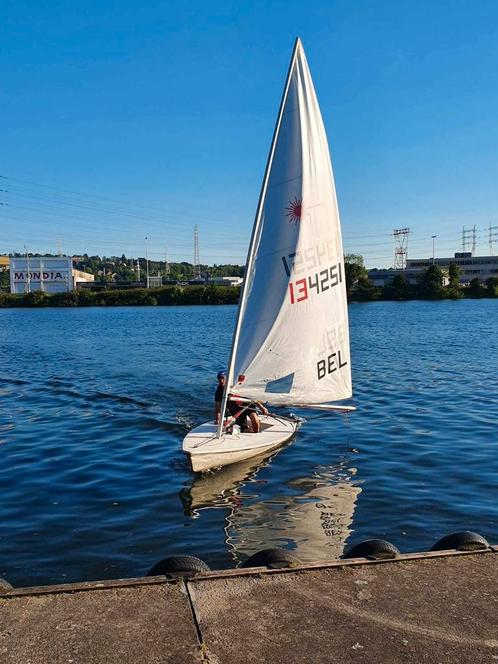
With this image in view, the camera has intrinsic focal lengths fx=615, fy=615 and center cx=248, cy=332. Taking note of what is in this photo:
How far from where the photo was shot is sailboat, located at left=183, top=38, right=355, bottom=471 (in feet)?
53.2

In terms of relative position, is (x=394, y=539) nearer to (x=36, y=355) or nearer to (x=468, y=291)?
(x=36, y=355)

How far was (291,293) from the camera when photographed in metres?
17.0

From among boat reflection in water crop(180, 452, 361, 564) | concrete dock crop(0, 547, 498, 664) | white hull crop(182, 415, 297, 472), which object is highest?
concrete dock crop(0, 547, 498, 664)

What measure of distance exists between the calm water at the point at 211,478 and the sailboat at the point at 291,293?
1.88 m

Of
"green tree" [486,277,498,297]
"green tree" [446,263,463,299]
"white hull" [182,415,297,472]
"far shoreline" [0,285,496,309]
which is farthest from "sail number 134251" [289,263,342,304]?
"green tree" [486,277,498,297]

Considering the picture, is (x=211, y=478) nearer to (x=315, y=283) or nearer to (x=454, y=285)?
(x=315, y=283)

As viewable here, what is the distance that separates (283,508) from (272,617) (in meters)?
7.39

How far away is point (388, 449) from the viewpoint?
19.6 m

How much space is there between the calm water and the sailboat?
1.88 metres

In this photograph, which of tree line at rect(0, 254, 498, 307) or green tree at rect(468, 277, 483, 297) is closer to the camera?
tree line at rect(0, 254, 498, 307)

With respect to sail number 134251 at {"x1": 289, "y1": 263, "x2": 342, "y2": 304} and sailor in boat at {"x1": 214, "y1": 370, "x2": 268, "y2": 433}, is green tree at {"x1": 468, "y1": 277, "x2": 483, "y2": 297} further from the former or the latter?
sailor in boat at {"x1": 214, "y1": 370, "x2": 268, "y2": 433}

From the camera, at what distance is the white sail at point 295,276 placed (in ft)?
53.1

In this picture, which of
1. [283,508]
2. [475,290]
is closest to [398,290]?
[475,290]

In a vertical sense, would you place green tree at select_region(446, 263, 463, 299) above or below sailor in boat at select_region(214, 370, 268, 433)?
above
